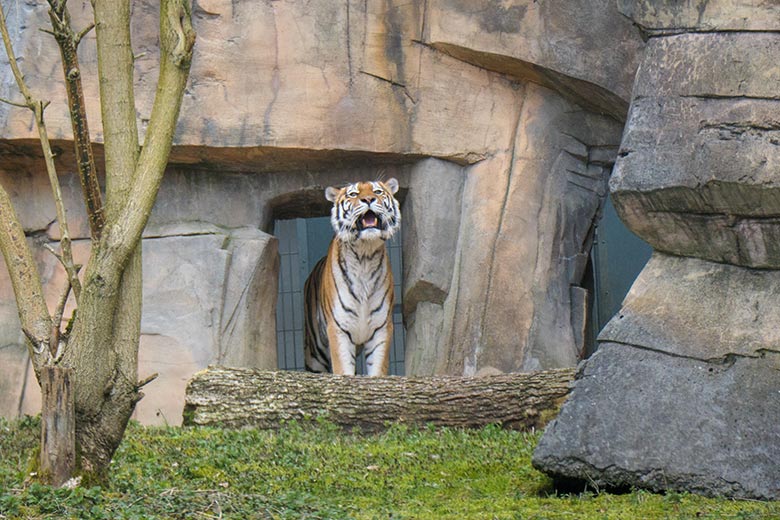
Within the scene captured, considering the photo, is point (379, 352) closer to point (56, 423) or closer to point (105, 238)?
point (105, 238)

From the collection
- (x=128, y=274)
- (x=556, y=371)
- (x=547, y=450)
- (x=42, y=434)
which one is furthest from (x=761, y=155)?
(x=42, y=434)

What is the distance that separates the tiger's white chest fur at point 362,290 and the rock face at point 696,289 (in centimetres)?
447

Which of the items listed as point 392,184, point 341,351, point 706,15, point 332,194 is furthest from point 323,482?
point 332,194

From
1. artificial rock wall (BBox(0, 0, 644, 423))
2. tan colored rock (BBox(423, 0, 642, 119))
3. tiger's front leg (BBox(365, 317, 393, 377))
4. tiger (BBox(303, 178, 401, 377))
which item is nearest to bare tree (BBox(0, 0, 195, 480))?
artificial rock wall (BBox(0, 0, 644, 423))

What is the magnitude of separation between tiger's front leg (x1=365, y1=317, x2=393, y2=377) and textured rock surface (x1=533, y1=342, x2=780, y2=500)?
4393mm

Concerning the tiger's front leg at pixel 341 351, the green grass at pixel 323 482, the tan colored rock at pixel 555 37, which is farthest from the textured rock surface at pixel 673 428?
the tiger's front leg at pixel 341 351

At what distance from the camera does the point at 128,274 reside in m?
5.02

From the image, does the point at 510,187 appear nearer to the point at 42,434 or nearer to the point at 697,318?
the point at 697,318

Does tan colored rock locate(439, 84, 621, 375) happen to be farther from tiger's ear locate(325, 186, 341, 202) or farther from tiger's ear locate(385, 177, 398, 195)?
tiger's ear locate(325, 186, 341, 202)

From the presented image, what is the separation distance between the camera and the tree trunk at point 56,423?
4734 mm

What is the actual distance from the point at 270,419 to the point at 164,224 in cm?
277

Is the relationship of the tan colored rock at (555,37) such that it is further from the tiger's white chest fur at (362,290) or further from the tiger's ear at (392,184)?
the tiger's white chest fur at (362,290)

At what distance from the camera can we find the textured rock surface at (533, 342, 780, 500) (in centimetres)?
523

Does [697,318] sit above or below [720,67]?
below
